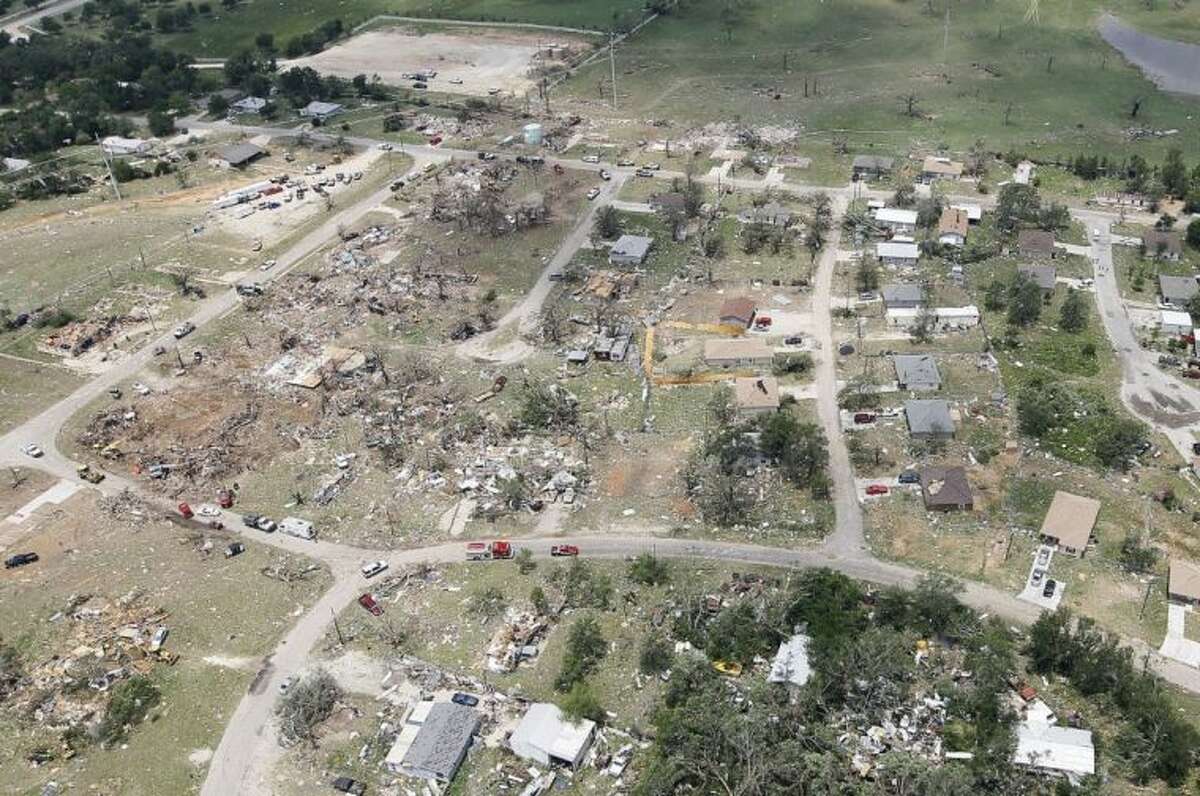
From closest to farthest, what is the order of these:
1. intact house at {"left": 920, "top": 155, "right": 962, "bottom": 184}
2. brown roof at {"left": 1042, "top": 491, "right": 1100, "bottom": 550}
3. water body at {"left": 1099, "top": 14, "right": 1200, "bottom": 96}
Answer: brown roof at {"left": 1042, "top": 491, "right": 1100, "bottom": 550} → intact house at {"left": 920, "top": 155, "right": 962, "bottom": 184} → water body at {"left": 1099, "top": 14, "right": 1200, "bottom": 96}

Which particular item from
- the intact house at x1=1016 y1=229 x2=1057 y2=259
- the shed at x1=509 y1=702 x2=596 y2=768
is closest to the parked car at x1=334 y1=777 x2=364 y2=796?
the shed at x1=509 y1=702 x2=596 y2=768

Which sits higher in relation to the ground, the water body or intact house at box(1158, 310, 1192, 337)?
the water body

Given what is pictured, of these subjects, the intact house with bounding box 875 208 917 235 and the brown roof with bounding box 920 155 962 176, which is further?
the brown roof with bounding box 920 155 962 176

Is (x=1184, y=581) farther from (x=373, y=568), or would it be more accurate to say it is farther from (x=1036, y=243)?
(x=373, y=568)

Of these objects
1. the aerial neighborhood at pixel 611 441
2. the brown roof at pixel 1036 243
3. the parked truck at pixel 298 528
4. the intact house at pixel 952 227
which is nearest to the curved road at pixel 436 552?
the aerial neighborhood at pixel 611 441

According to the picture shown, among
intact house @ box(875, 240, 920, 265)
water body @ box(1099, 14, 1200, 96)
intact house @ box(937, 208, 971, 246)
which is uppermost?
water body @ box(1099, 14, 1200, 96)

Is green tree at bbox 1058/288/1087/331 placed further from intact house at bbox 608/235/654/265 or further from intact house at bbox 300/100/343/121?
intact house at bbox 300/100/343/121

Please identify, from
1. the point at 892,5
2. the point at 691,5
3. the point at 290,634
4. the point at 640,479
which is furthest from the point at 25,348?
the point at 892,5

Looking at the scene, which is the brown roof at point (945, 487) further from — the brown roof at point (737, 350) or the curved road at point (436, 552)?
the brown roof at point (737, 350)
